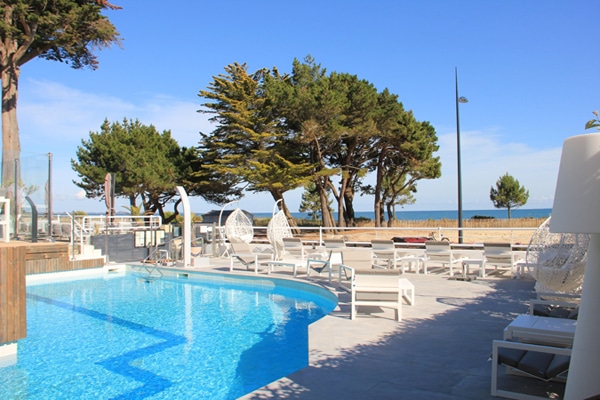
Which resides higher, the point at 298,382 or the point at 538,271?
the point at 538,271

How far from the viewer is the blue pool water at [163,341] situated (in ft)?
14.5

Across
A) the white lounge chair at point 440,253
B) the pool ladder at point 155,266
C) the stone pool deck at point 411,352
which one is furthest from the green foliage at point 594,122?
the pool ladder at point 155,266

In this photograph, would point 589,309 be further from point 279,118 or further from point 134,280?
point 279,118

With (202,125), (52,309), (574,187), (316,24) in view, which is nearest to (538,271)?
(574,187)

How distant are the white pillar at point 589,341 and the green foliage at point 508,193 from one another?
50327mm

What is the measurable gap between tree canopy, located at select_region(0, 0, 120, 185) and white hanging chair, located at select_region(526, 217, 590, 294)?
48.8 ft

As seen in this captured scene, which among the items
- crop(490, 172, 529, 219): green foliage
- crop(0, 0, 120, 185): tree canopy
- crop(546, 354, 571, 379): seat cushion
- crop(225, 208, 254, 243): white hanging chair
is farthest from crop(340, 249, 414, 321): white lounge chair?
crop(490, 172, 529, 219): green foliage

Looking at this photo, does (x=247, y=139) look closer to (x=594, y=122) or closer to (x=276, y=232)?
(x=276, y=232)

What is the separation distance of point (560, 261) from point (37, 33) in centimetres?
1667

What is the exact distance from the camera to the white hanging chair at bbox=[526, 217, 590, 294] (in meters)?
5.05

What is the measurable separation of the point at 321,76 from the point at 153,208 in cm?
1355

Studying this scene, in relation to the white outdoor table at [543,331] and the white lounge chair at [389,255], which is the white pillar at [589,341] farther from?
the white lounge chair at [389,255]

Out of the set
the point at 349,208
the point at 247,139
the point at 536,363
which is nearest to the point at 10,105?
the point at 247,139

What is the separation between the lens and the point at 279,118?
2355cm
